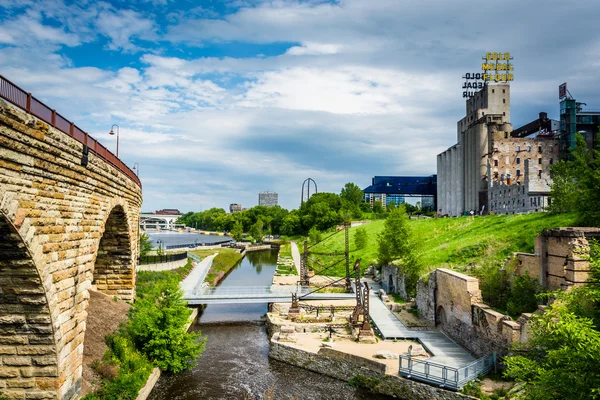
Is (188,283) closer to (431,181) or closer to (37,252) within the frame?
(37,252)

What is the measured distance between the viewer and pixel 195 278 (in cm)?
4316

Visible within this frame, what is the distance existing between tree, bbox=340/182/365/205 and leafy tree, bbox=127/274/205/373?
10305 centimetres

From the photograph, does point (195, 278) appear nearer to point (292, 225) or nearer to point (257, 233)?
point (257, 233)

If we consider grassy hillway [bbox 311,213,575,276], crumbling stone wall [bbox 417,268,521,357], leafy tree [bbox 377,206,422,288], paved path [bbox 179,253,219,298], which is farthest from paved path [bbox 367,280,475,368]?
paved path [bbox 179,253,219,298]

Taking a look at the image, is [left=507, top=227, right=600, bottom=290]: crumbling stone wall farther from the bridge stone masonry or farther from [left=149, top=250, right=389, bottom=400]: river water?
the bridge stone masonry

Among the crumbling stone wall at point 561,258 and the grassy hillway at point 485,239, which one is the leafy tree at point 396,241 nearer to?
the grassy hillway at point 485,239

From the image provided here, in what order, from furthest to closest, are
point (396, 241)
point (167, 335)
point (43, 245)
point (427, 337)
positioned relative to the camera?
1. point (396, 241)
2. point (427, 337)
3. point (167, 335)
4. point (43, 245)

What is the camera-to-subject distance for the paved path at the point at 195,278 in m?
35.2

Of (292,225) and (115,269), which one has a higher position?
(292,225)

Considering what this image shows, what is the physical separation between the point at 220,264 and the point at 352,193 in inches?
2756

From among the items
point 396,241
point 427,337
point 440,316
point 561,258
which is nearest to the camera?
point 561,258

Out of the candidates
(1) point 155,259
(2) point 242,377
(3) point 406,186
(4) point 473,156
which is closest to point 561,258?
(2) point 242,377

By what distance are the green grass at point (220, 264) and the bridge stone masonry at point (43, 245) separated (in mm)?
32362

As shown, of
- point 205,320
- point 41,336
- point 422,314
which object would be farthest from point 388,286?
point 41,336
